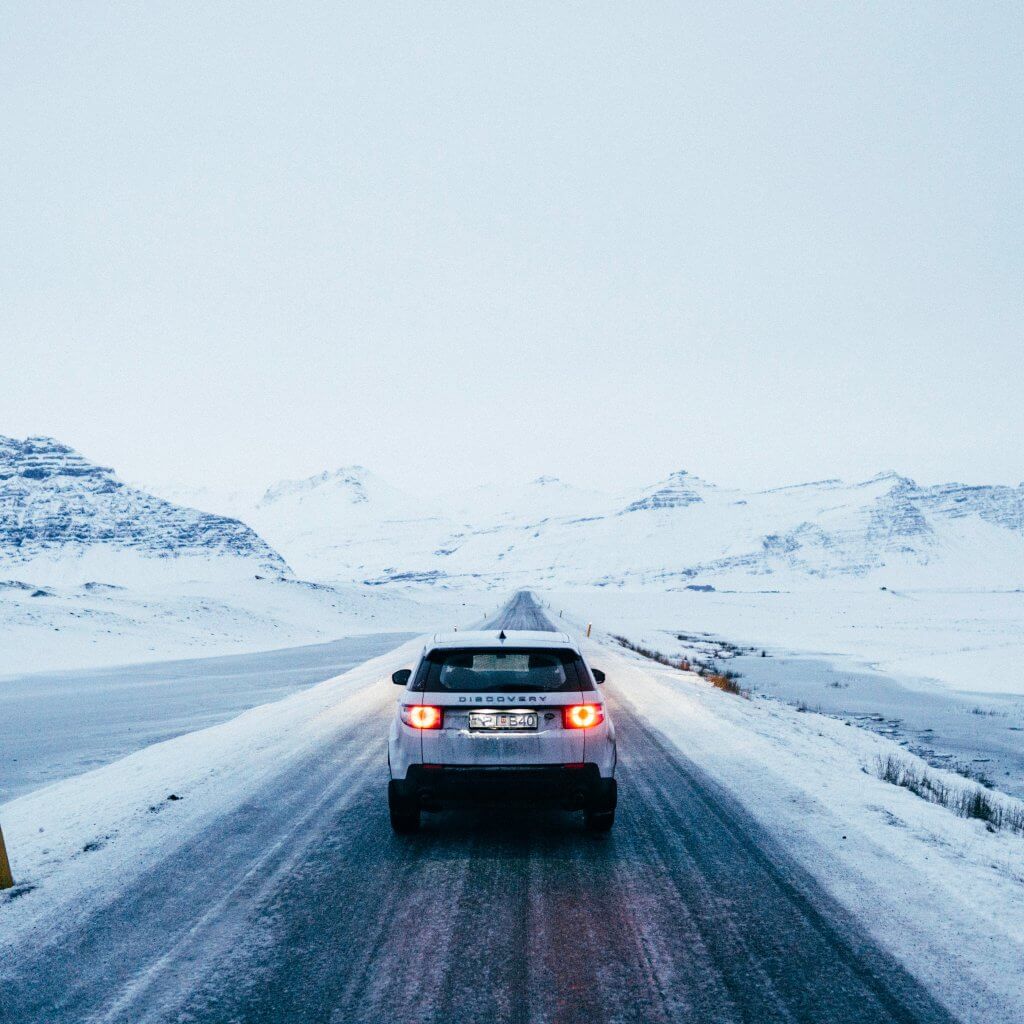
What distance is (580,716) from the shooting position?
249 inches

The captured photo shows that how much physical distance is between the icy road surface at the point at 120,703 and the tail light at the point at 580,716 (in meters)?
6.68

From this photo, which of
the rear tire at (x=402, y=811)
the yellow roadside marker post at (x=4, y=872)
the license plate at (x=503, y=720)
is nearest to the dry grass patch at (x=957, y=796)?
the license plate at (x=503, y=720)

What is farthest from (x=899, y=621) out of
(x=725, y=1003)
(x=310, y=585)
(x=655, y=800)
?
(x=725, y=1003)

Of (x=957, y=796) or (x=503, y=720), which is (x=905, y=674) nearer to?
(x=957, y=796)

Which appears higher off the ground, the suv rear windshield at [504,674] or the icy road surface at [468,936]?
the suv rear windshield at [504,674]

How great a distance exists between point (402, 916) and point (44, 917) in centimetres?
224

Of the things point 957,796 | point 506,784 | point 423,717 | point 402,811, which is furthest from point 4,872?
point 957,796

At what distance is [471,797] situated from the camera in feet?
20.4

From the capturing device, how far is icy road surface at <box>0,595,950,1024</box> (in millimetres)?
4062

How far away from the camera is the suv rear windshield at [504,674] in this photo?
21.2 feet

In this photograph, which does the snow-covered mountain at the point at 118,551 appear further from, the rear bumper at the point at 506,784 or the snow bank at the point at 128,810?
the rear bumper at the point at 506,784

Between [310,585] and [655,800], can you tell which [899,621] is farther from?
[655,800]

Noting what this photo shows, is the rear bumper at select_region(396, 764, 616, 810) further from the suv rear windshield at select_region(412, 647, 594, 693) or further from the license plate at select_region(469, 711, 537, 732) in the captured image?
the suv rear windshield at select_region(412, 647, 594, 693)

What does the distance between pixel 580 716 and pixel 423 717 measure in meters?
1.21
